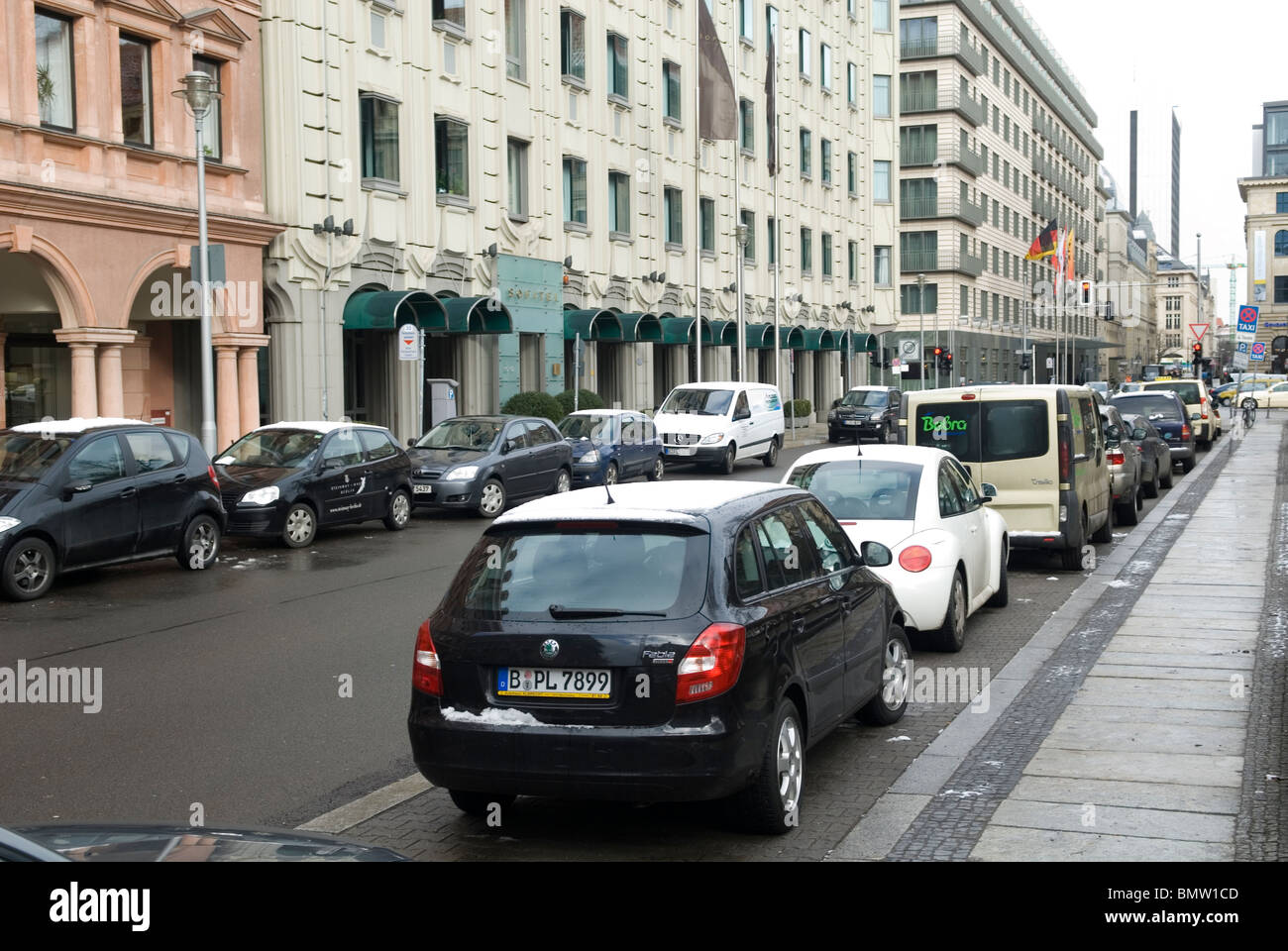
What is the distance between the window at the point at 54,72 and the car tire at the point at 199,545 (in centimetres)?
947

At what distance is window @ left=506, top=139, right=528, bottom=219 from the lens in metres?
35.4

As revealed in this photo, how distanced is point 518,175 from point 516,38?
3.38 meters

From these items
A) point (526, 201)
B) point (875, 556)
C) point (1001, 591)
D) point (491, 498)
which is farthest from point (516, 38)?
point (875, 556)

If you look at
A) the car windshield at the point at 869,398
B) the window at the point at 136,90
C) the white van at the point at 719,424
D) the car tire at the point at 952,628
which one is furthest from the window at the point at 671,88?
the car tire at the point at 952,628

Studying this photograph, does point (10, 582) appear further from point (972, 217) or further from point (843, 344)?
point (972, 217)

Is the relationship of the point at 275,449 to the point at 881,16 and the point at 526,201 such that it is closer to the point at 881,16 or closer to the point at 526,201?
the point at 526,201

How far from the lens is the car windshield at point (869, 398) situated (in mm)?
44594

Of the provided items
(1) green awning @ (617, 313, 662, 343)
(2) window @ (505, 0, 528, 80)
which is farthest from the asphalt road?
(1) green awning @ (617, 313, 662, 343)

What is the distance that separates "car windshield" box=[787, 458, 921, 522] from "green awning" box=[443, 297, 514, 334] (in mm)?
19922

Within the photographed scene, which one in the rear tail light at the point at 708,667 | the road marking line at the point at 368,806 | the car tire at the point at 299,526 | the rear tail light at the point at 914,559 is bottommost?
the road marking line at the point at 368,806

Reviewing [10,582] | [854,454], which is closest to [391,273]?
[10,582]

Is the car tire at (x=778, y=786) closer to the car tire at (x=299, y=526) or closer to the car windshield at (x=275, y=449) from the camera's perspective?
the car tire at (x=299, y=526)

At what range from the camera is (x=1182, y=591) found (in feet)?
44.6
